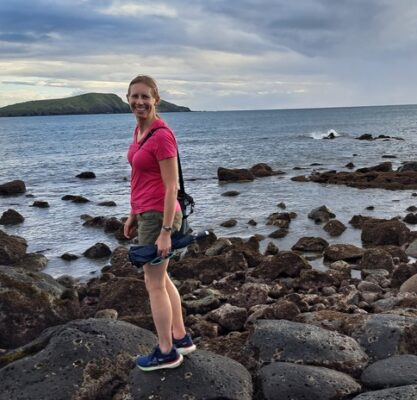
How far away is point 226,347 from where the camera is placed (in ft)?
21.5

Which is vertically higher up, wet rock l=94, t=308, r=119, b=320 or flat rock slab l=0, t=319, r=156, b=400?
flat rock slab l=0, t=319, r=156, b=400

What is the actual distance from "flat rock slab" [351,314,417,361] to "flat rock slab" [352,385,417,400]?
108 centimetres

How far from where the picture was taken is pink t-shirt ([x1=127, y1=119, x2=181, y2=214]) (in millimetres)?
4898

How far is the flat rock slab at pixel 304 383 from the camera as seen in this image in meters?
5.39

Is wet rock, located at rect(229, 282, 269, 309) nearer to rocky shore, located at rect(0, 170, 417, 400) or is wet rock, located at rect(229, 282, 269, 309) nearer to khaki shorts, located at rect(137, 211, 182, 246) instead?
rocky shore, located at rect(0, 170, 417, 400)

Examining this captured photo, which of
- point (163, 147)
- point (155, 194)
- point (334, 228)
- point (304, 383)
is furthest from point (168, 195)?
point (334, 228)

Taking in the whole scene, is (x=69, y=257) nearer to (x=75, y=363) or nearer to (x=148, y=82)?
Result: (x=75, y=363)

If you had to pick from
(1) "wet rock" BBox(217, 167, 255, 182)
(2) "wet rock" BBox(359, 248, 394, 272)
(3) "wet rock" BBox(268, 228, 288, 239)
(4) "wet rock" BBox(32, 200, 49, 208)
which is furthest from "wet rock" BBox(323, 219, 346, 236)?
(1) "wet rock" BBox(217, 167, 255, 182)

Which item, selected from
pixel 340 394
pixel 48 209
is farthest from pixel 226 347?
pixel 48 209

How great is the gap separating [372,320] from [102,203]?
20.7m

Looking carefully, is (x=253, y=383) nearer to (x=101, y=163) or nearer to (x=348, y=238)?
(x=348, y=238)

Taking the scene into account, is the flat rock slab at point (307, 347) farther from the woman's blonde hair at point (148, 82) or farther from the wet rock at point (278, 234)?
Answer: the wet rock at point (278, 234)

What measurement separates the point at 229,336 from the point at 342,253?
27.1 ft

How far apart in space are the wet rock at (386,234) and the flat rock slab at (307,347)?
10.5 metres
